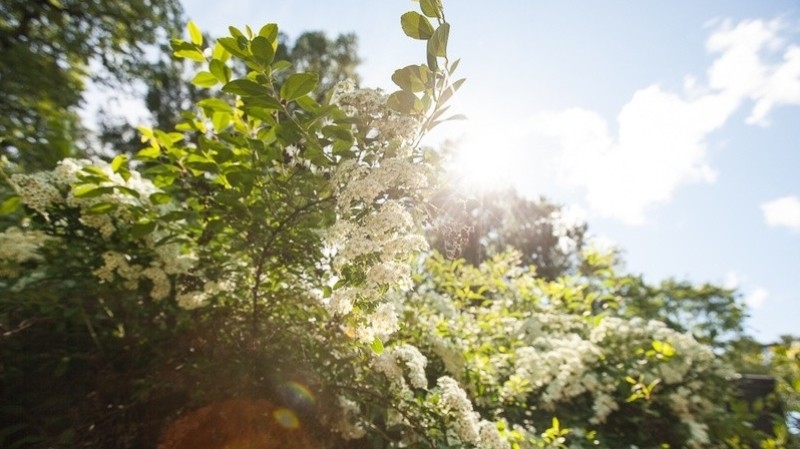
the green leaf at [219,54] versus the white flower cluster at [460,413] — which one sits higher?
the green leaf at [219,54]

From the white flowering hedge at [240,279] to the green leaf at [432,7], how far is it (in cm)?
15

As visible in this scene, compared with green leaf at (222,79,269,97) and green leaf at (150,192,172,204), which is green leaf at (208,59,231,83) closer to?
green leaf at (222,79,269,97)

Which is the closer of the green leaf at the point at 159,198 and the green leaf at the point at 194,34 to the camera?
the green leaf at the point at 194,34

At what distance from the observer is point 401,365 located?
2109mm

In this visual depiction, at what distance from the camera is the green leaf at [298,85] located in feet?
4.01

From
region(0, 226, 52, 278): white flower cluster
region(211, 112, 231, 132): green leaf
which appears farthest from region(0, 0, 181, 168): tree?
region(211, 112, 231, 132): green leaf

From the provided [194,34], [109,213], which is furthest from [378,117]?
[109,213]

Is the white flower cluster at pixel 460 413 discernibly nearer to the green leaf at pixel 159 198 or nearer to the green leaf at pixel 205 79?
the green leaf at pixel 159 198

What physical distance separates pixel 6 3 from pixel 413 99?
24.6 ft

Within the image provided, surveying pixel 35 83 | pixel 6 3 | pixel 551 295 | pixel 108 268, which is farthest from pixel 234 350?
pixel 6 3

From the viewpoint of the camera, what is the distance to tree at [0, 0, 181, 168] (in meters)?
4.54

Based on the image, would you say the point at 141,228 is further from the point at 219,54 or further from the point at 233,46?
the point at 233,46

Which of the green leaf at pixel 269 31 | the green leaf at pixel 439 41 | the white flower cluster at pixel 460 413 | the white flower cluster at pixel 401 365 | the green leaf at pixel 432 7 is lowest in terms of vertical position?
the white flower cluster at pixel 460 413

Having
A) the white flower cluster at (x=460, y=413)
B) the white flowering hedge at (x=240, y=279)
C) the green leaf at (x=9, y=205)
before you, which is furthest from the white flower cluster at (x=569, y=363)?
the green leaf at (x=9, y=205)
